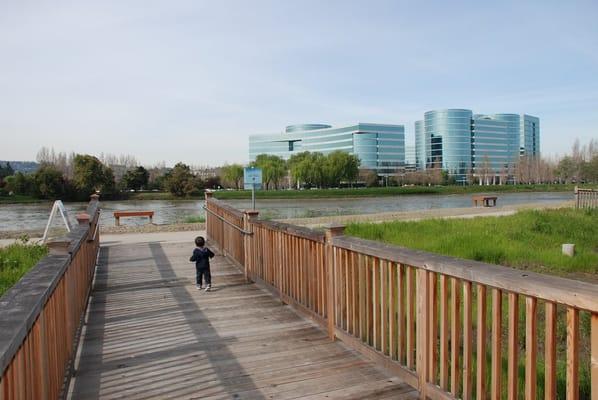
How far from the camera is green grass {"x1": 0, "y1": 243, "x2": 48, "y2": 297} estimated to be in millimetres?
8031

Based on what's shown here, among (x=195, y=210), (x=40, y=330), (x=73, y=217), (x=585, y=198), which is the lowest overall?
(x=195, y=210)

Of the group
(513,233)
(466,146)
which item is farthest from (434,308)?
(466,146)

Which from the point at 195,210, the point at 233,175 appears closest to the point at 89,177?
the point at 195,210

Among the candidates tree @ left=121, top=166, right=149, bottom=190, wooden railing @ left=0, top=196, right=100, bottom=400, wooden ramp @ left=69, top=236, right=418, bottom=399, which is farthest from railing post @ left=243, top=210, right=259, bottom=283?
tree @ left=121, top=166, right=149, bottom=190

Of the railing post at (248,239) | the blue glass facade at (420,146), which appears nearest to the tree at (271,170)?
the blue glass facade at (420,146)

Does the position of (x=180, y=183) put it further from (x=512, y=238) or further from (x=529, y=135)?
(x=529, y=135)

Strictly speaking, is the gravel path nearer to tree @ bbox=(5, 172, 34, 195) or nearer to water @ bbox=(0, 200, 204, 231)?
water @ bbox=(0, 200, 204, 231)

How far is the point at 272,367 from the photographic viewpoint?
414 centimetres

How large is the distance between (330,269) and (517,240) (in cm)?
1066

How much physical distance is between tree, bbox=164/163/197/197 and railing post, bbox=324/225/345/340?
6764 centimetres

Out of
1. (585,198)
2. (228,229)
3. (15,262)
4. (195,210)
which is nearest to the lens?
(15,262)

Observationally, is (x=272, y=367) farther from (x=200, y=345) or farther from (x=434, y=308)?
(x=434, y=308)

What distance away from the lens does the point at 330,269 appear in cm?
474

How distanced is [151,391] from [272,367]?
3.24 ft
